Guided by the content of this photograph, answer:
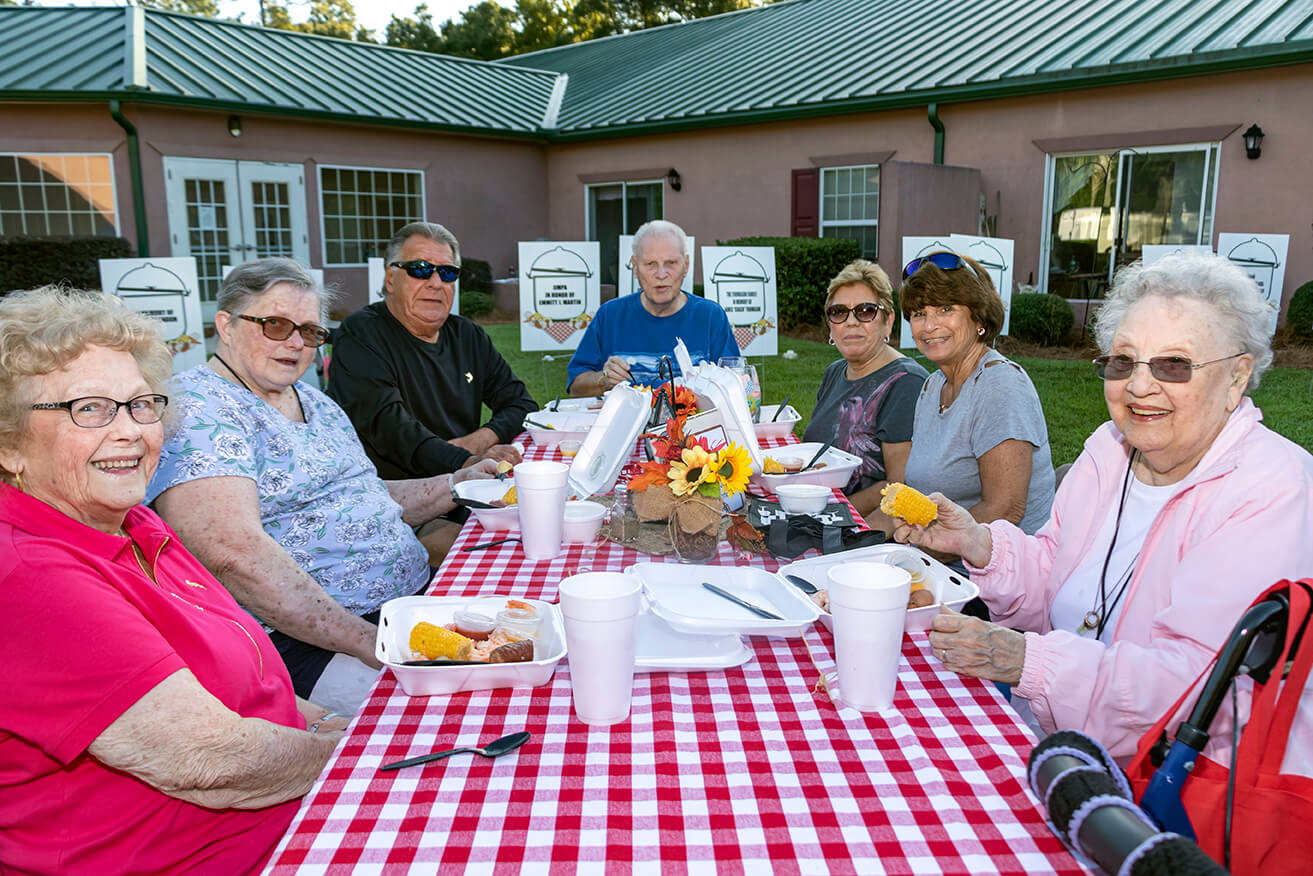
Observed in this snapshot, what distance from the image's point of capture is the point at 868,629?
132 centimetres

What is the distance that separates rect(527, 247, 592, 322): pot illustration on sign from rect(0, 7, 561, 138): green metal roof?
5.94 meters

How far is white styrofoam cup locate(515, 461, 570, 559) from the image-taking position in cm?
205

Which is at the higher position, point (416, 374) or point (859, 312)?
point (859, 312)

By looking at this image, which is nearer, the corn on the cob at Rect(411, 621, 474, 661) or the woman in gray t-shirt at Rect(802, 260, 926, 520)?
the corn on the cob at Rect(411, 621, 474, 661)

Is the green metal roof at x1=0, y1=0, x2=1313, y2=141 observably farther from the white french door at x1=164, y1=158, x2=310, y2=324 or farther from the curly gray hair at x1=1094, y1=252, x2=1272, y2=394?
the curly gray hair at x1=1094, y1=252, x2=1272, y2=394

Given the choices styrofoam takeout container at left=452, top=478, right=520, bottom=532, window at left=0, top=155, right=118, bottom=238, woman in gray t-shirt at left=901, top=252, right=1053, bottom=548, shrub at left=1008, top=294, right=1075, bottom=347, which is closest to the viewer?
styrofoam takeout container at left=452, top=478, right=520, bottom=532

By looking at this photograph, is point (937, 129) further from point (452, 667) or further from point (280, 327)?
point (452, 667)

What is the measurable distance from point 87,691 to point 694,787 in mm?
832

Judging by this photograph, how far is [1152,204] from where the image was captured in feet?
31.5

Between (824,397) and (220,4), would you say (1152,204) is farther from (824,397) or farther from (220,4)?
(220,4)

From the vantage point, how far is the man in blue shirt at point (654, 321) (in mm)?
4477

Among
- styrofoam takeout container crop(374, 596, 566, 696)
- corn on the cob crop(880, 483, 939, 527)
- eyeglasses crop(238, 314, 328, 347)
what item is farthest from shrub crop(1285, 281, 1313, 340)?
styrofoam takeout container crop(374, 596, 566, 696)

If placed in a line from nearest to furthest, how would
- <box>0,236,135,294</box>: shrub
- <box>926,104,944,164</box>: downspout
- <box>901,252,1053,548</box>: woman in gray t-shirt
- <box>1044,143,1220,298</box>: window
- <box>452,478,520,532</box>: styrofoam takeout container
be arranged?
<box>452,478,520,532</box>: styrofoam takeout container → <box>901,252,1053,548</box>: woman in gray t-shirt → <box>1044,143,1220,298</box>: window → <box>926,104,944,164</box>: downspout → <box>0,236,135,294</box>: shrub

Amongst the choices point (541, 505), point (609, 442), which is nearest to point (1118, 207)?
point (609, 442)
